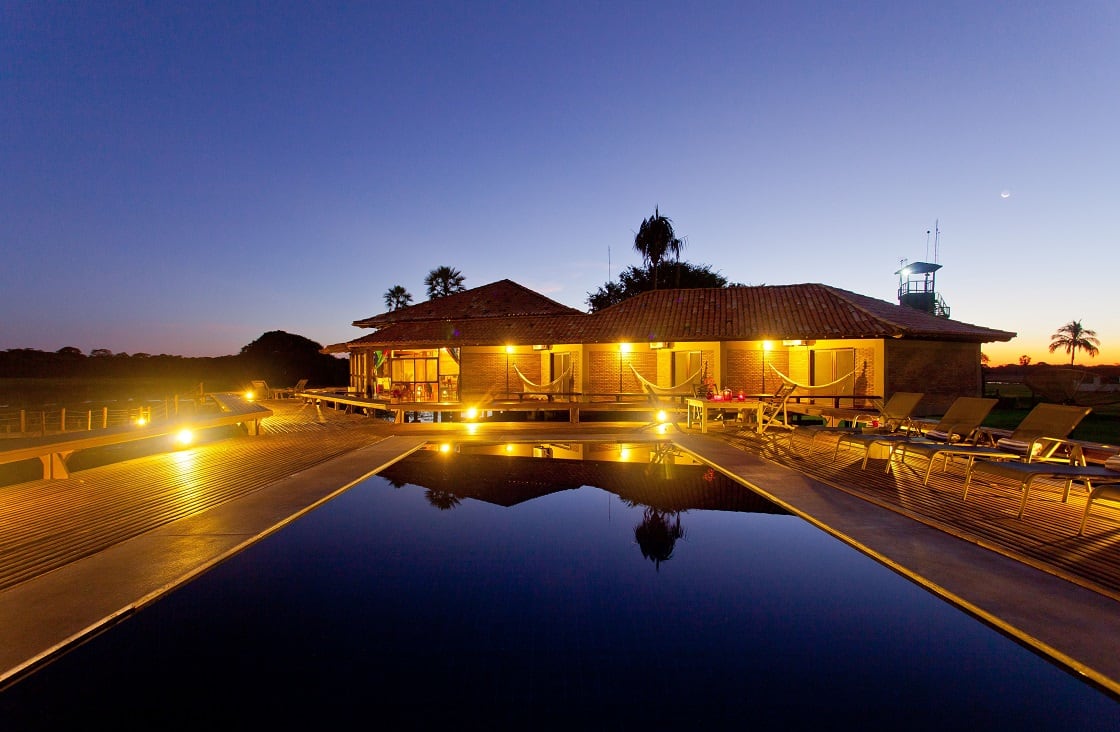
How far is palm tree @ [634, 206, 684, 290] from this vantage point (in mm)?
34594

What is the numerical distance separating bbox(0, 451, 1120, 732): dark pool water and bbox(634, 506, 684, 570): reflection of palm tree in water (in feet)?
0.18

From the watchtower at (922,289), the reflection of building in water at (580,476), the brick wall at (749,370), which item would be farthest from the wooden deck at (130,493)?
the watchtower at (922,289)

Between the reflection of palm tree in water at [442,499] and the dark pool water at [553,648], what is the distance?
1388 millimetres

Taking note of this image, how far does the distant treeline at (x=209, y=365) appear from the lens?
38.2 meters

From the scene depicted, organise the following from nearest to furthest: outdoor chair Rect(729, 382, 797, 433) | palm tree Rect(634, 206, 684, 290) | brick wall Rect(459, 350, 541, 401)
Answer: outdoor chair Rect(729, 382, 797, 433)
brick wall Rect(459, 350, 541, 401)
palm tree Rect(634, 206, 684, 290)

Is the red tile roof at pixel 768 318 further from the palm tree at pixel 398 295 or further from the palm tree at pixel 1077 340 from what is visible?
the palm tree at pixel 1077 340

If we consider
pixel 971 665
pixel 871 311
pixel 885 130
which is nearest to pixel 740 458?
pixel 971 665

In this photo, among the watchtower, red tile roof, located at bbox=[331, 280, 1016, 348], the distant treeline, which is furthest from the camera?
the distant treeline

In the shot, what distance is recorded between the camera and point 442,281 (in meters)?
38.5

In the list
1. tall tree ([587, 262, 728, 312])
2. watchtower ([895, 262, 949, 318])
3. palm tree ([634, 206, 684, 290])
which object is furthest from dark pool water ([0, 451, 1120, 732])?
tall tree ([587, 262, 728, 312])

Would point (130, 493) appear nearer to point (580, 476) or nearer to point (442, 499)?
point (442, 499)

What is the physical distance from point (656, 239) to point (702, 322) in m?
18.4

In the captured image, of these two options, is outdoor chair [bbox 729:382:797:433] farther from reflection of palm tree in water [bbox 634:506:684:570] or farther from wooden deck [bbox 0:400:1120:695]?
reflection of palm tree in water [bbox 634:506:684:570]

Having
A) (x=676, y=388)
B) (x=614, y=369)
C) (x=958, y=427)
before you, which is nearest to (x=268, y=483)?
(x=958, y=427)
